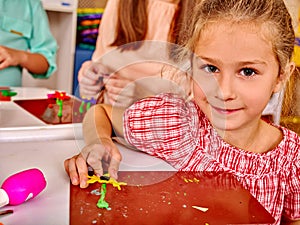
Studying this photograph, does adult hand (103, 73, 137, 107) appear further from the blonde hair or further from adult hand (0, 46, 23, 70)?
adult hand (0, 46, 23, 70)

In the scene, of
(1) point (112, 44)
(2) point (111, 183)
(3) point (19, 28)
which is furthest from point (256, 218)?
(3) point (19, 28)

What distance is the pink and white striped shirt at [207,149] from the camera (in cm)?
65

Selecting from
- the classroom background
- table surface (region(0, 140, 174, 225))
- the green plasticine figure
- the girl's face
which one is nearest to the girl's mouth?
the girl's face

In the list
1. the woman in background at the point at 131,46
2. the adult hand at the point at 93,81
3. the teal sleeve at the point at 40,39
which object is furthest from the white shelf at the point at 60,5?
the adult hand at the point at 93,81

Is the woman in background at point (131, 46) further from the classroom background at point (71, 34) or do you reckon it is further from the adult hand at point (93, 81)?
the classroom background at point (71, 34)

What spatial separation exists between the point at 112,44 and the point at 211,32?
494 millimetres

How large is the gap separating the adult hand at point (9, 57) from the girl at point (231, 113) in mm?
509

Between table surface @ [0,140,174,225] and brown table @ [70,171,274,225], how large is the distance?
0.01 m

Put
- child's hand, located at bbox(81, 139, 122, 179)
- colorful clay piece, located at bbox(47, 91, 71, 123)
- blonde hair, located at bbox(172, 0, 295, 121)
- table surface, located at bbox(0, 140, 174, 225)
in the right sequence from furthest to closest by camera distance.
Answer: colorful clay piece, located at bbox(47, 91, 71, 123) < blonde hair, located at bbox(172, 0, 295, 121) < child's hand, located at bbox(81, 139, 122, 179) < table surface, located at bbox(0, 140, 174, 225)

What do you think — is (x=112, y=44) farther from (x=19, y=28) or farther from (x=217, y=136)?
(x=217, y=136)

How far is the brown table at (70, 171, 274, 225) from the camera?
410 mm

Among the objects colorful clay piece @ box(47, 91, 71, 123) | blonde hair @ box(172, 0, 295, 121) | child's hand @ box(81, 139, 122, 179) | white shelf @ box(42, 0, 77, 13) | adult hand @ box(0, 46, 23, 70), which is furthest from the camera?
white shelf @ box(42, 0, 77, 13)

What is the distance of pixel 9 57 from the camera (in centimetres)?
112

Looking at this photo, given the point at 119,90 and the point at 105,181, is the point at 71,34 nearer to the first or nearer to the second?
the point at 119,90
